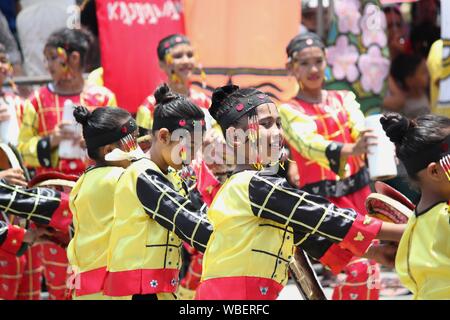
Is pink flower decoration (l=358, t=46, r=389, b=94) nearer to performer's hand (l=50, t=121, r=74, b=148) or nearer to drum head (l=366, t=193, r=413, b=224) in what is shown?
performer's hand (l=50, t=121, r=74, b=148)

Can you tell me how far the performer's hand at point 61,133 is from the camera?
766 cm

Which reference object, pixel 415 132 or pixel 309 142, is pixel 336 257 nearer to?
pixel 415 132

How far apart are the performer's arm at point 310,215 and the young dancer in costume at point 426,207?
25 centimetres

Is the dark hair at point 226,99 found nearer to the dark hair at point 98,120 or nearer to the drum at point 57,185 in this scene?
the dark hair at point 98,120

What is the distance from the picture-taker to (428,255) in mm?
4441

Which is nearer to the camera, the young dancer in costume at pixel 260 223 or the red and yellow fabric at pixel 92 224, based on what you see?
the young dancer in costume at pixel 260 223

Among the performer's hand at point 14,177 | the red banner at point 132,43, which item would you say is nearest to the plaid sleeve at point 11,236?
the performer's hand at point 14,177

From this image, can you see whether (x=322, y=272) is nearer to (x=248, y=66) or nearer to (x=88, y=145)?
(x=248, y=66)

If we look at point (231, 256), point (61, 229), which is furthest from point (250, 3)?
point (231, 256)

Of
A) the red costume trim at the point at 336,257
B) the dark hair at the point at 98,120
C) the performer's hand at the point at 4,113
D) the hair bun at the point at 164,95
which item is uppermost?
the hair bun at the point at 164,95

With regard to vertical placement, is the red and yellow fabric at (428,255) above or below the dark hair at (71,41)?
below

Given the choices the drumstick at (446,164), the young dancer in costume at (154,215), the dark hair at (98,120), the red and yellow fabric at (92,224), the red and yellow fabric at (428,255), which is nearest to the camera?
the red and yellow fabric at (428,255)

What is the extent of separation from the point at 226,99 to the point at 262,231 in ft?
1.99

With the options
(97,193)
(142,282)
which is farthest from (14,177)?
(142,282)
